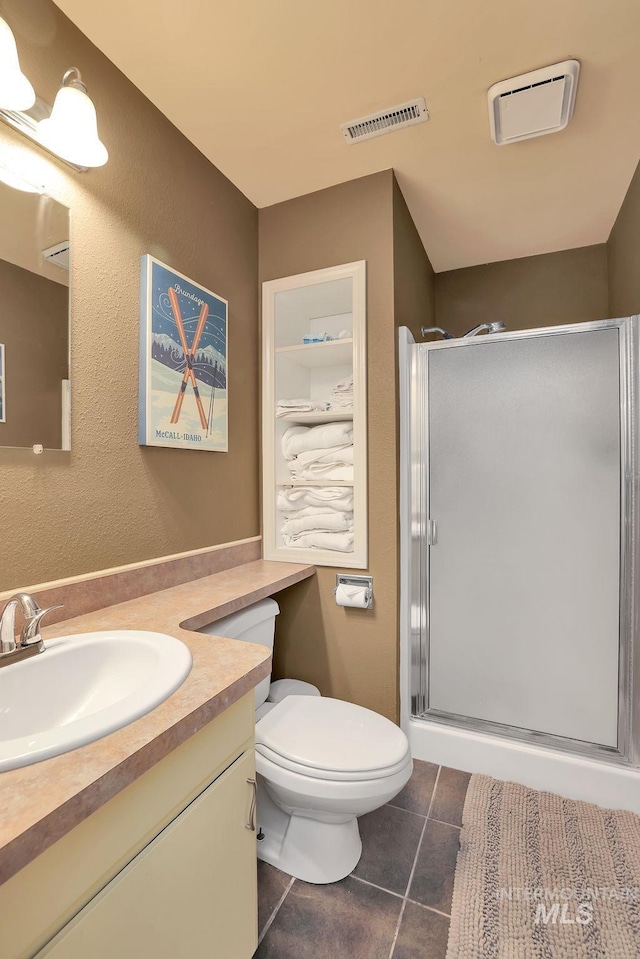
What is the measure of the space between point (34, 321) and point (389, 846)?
188 centimetres

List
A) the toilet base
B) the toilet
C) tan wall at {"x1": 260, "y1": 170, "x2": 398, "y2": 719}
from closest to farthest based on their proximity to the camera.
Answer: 1. the toilet
2. the toilet base
3. tan wall at {"x1": 260, "y1": 170, "x2": 398, "y2": 719}

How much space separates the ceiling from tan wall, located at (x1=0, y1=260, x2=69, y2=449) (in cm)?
79

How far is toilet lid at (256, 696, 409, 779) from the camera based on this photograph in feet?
4.03

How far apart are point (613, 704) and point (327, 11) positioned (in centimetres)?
249

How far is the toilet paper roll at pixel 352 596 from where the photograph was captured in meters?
1.88

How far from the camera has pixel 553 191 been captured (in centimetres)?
203

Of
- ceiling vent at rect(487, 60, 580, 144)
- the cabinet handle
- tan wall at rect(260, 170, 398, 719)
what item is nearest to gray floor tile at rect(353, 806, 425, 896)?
tan wall at rect(260, 170, 398, 719)

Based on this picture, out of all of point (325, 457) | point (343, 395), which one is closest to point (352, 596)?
point (325, 457)

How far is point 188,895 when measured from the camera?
0.79 m

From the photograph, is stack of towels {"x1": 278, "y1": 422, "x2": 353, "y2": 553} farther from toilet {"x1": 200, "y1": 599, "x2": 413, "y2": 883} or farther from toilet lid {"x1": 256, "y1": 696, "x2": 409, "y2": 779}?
toilet lid {"x1": 256, "y1": 696, "x2": 409, "y2": 779}

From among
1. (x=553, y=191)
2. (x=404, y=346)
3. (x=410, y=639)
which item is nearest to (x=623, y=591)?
(x=410, y=639)

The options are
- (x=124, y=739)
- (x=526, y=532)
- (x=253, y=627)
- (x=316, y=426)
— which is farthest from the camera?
(x=316, y=426)

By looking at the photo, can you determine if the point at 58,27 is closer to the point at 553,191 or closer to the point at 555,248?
the point at 553,191

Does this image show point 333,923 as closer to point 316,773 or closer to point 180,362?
point 316,773
